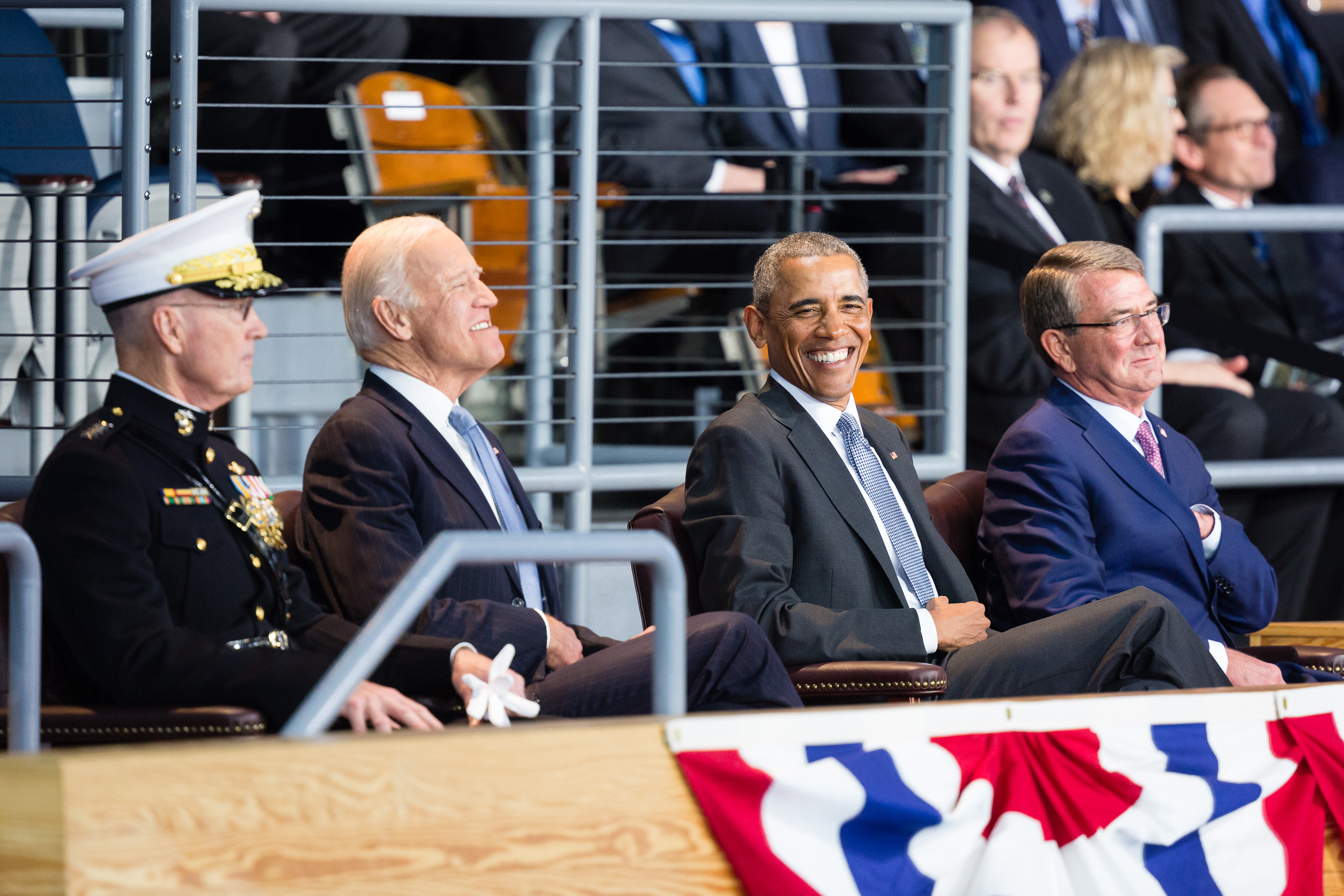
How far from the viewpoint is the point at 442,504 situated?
10.1 ft

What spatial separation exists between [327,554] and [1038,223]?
2.83m

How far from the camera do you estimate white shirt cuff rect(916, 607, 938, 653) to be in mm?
3184

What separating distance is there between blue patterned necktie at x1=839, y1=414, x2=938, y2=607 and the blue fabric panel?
198cm

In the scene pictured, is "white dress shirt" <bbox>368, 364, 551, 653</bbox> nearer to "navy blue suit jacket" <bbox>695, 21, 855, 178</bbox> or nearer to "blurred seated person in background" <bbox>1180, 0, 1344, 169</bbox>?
"navy blue suit jacket" <bbox>695, 21, 855, 178</bbox>

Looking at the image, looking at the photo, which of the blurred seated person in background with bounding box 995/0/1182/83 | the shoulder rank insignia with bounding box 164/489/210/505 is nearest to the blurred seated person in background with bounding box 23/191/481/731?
the shoulder rank insignia with bounding box 164/489/210/505

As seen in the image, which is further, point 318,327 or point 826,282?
point 318,327

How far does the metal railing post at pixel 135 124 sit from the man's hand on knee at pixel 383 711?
1590mm

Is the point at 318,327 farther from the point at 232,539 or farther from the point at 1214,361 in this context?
the point at 1214,361

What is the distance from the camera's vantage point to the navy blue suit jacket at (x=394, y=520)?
115 inches

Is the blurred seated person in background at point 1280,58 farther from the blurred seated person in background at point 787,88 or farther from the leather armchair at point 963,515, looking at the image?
the leather armchair at point 963,515

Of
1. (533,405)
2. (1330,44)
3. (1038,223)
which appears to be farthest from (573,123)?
(1330,44)

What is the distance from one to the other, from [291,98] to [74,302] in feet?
2.93

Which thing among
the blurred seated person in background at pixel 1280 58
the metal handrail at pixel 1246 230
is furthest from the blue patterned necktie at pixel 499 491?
the blurred seated person in background at pixel 1280 58

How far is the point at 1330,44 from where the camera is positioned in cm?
691
